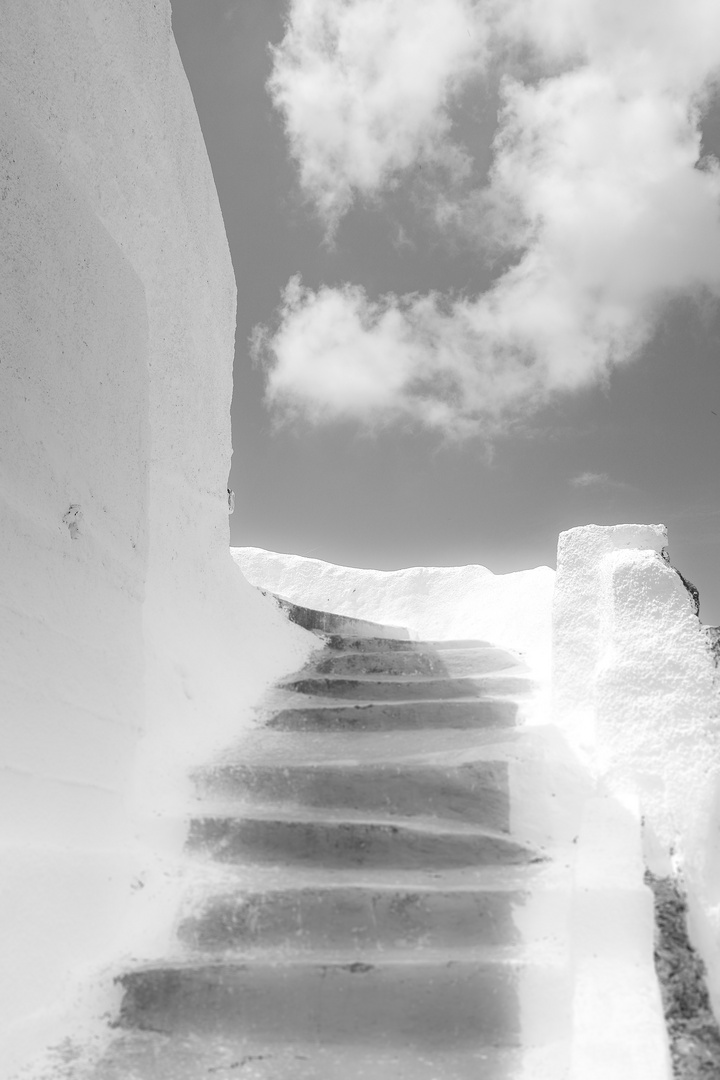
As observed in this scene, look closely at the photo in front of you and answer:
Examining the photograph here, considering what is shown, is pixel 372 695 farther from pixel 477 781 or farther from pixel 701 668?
pixel 701 668

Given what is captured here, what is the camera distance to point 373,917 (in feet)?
9.45

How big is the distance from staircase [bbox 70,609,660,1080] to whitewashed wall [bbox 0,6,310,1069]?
13.1 inches

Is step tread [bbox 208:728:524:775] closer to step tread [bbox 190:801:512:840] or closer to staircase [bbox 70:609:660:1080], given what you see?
staircase [bbox 70:609:660:1080]

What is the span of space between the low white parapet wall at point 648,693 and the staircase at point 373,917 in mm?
270

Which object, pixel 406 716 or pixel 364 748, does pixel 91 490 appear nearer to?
pixel 364 748

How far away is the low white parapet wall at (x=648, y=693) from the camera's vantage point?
9.75 feet

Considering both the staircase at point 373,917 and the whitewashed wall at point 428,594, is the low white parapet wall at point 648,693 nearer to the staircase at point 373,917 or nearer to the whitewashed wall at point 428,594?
the staircase at point 373,917

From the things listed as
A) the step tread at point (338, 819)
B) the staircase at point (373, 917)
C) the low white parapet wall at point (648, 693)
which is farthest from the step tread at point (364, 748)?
the low white parapet wall at point (648, 693)

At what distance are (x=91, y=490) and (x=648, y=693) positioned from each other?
8.70 feet

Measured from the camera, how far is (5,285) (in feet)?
10.2

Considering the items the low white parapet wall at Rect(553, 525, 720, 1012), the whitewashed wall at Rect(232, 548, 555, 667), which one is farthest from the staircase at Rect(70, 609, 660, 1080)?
the whitewashed wall at Rect(232, 548, 555, 667)

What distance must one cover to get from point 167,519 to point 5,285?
1.81m

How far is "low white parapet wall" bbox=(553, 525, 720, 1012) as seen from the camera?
2.97 metres

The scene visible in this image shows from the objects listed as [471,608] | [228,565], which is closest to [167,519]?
[228,565]
